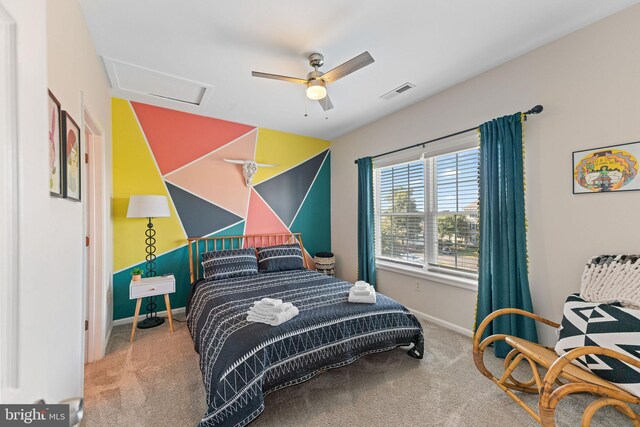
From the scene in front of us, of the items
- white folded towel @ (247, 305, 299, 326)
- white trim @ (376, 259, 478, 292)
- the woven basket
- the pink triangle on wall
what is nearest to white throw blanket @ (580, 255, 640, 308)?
white trim @ (376, 259, 478, 292)

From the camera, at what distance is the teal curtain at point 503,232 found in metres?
2.42

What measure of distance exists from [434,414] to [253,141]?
12.7 feet

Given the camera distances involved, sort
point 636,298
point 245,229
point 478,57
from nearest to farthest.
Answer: point 636,298
point 478,57
point 245,229

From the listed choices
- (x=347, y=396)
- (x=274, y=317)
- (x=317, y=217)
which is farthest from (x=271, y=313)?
(x=317, y=217)

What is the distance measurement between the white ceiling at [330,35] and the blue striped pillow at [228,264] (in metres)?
1.95

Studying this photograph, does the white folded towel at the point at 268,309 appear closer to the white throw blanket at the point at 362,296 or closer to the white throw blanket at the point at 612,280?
the white throw blanket at the point at 362,296

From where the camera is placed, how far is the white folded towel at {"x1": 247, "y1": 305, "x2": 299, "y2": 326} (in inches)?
78.5

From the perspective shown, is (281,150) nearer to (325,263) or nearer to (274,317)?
(325,263)

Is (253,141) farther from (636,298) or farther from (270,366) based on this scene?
(636,298)

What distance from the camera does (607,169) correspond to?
6.60ft

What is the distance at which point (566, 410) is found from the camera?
184 centimetres

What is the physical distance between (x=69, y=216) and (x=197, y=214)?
2.17m

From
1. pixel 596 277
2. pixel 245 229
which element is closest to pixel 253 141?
pixel 245 229

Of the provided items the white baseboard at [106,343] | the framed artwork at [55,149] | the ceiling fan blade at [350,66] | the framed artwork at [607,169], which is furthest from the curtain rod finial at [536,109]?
the white baseboard at [106,343]
